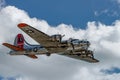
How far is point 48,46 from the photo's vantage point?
9019 centimetres

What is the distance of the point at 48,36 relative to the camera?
86188 mm

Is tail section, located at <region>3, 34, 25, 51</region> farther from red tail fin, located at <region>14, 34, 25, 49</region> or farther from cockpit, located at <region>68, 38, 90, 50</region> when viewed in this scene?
cockpit, located at <region>68, 38, 90, 50</region>

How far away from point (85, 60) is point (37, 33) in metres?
23.3

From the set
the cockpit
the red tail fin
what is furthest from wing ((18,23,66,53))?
the red tail fin

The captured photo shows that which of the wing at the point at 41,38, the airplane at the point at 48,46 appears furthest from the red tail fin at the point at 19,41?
the wing at the point at 41,38

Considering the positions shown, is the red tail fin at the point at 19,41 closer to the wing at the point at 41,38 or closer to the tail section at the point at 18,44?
the tail section at the point at 18,44

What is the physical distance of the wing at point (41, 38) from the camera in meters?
81.4

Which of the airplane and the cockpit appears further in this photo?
the cockpit

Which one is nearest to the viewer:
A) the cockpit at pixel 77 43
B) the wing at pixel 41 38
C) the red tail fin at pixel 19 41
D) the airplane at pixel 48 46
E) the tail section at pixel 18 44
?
the wing at pixel 41 38

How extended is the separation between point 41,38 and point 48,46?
4607mm

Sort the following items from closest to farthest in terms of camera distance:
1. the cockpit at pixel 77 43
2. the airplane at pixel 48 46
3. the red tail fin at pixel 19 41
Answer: the airplane at pixel 48 46
the cockpit at pixel 77 43
the red tail fin at pixel 19 41

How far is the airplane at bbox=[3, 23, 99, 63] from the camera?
8450 cm

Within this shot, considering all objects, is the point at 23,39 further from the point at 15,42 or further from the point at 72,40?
the point at 72,40

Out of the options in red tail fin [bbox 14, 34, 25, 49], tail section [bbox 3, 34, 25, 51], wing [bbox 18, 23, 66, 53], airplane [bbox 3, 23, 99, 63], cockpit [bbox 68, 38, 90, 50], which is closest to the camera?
wing [bbox 18, 23, 66, 53]
